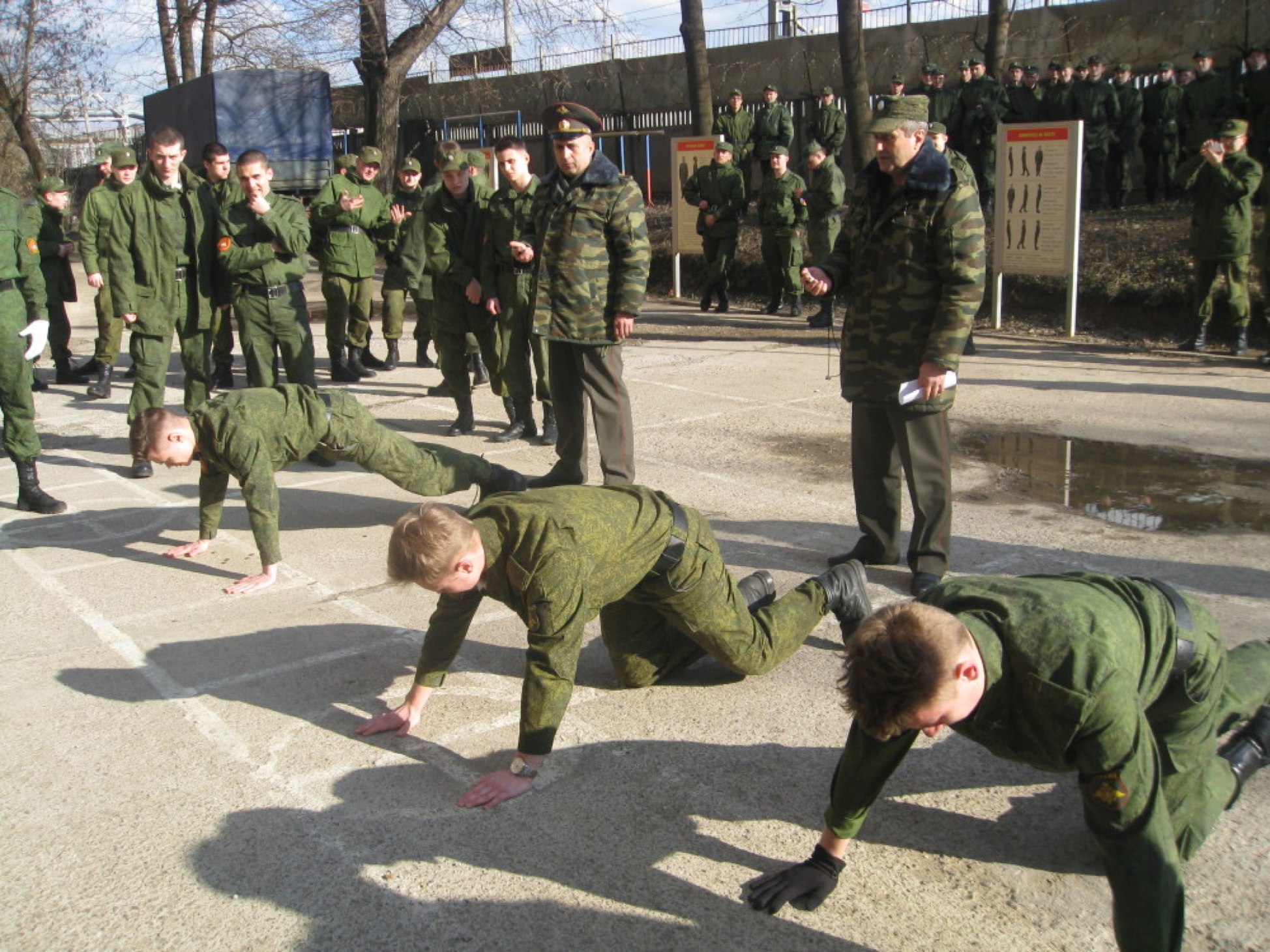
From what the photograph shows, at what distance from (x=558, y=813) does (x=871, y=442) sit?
7.99ft

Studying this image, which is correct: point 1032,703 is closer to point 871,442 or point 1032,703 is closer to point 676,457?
point 871,442

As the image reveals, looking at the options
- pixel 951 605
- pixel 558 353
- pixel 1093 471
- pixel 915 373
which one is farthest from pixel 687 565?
pixel 1093 471

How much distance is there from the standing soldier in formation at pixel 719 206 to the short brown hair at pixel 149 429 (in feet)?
31.9

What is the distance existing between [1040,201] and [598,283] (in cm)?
673

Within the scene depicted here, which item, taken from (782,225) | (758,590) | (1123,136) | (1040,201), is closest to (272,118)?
(782,225)

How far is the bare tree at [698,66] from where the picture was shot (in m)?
17.9

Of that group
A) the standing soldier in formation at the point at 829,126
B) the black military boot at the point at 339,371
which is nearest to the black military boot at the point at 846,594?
the black military boot at the point at 339,371

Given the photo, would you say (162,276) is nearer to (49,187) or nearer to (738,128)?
(49,187)

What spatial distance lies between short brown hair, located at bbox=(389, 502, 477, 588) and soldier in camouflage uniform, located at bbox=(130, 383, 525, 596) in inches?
83.4

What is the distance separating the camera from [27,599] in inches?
206

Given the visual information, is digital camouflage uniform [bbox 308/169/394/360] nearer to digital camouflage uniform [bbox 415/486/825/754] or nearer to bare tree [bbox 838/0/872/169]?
digital camouflage uniform [bbox 415/486/825/754]

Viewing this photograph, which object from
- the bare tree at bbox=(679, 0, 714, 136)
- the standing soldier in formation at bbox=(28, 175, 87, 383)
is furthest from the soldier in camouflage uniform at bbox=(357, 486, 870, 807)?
the bare tree at bbox=(679, 0, 714, 136)

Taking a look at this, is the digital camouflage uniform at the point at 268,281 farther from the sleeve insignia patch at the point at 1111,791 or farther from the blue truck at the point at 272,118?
the blue truck at the point at 272,118

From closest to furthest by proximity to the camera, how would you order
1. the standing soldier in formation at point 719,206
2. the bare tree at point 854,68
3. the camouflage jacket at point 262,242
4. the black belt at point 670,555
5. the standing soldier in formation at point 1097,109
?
the black belt at point 670,555
the camouflage jacket at point 262,242
the standing soldier in formation at point 719,206
the standing soldier in formation at point 1097,109
the bare tree at point 854,68
